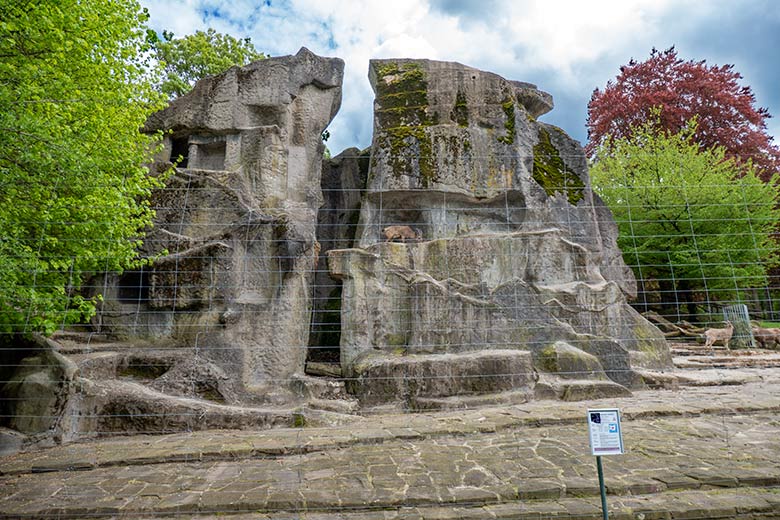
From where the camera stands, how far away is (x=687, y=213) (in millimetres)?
16984

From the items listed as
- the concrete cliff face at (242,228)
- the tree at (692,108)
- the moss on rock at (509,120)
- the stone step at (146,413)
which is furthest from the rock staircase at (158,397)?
the tree at (692,108)

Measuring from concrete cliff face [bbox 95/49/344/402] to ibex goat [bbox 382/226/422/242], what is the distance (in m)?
1.69

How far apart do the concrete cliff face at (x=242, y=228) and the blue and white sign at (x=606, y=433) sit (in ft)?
17.8

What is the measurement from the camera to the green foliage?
16.5 feet

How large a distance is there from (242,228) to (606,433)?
6.82 m

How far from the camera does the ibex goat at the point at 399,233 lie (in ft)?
33.5

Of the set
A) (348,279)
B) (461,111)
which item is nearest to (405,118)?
(461,111)

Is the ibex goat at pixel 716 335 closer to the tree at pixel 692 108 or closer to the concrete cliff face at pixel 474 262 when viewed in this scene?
the concrete cliff face at pixel 474 262

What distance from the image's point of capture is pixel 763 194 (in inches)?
688

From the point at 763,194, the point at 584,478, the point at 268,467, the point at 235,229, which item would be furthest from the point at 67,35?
the point at 763,194

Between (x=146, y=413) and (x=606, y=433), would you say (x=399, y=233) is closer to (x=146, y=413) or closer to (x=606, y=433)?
(x=146, y=413)

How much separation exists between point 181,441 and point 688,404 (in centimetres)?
761

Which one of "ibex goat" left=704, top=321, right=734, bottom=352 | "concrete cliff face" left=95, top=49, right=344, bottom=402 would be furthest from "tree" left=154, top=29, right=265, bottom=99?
"ibex goat" left=704, top=321, right=734, bottom=352

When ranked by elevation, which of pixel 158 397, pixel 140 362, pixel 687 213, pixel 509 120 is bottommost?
pixel 158 397
